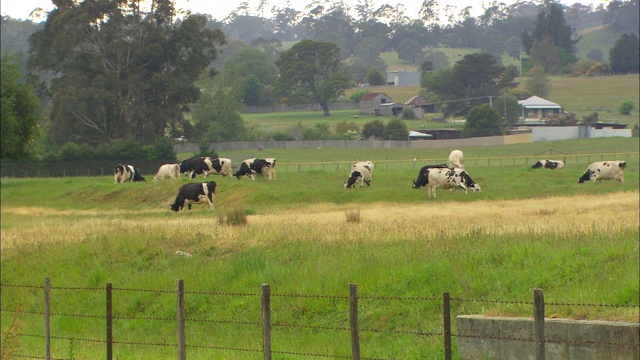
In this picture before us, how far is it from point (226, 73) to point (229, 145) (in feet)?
124

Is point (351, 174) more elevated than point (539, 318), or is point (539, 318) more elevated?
point (351, 174)

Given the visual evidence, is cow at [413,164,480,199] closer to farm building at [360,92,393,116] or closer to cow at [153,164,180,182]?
cow at [153,164,180,182]

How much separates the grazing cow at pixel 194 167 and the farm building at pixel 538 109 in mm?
84210

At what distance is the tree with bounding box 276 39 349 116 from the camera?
485ft

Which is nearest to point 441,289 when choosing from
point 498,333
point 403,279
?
point 403,279

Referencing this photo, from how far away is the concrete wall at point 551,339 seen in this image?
14375 millimetres

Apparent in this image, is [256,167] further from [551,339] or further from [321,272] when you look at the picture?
[551,339]

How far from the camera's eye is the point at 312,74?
493 feet

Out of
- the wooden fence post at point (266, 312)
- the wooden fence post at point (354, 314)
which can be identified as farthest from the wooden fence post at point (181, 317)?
the wooden fence post at point (354, 314)

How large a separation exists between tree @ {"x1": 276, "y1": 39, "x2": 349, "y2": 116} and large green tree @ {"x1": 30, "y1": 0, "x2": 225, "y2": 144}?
2019 inches

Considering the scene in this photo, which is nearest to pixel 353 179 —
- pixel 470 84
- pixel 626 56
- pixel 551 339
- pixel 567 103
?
pixel 551 339

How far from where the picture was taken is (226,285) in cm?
2502

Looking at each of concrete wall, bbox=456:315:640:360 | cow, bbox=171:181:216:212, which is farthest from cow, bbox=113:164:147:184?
concrete wall, bbox=456:315:640:360

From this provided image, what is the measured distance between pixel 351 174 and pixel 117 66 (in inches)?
1743
